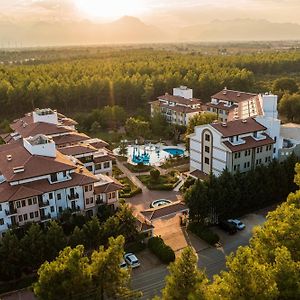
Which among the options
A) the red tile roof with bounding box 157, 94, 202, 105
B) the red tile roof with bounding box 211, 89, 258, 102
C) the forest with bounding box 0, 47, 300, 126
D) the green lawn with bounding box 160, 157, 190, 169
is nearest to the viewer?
the green lawn with bounding box 160, 157, 190, 169

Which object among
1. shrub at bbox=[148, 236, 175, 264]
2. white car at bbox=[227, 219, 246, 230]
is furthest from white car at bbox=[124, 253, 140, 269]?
white car at bbox=[227, 219, 246, 230]

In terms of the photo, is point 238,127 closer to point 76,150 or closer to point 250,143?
point 250,143

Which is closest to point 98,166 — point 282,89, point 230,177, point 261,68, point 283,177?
point 230,177

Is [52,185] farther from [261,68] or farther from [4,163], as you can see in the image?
[261,68]

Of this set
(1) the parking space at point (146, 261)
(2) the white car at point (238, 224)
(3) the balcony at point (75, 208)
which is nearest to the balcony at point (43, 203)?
(3) the balcony at point (75, 208)

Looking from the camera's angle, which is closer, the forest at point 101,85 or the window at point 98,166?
the window at point 98,166

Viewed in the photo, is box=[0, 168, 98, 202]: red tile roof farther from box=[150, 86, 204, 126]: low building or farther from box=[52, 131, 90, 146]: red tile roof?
box=[150, 86, 204, 126]: low building

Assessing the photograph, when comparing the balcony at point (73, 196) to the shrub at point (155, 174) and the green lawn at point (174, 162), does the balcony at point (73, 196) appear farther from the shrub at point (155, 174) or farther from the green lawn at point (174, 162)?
the green lawn at point (174, 162)
